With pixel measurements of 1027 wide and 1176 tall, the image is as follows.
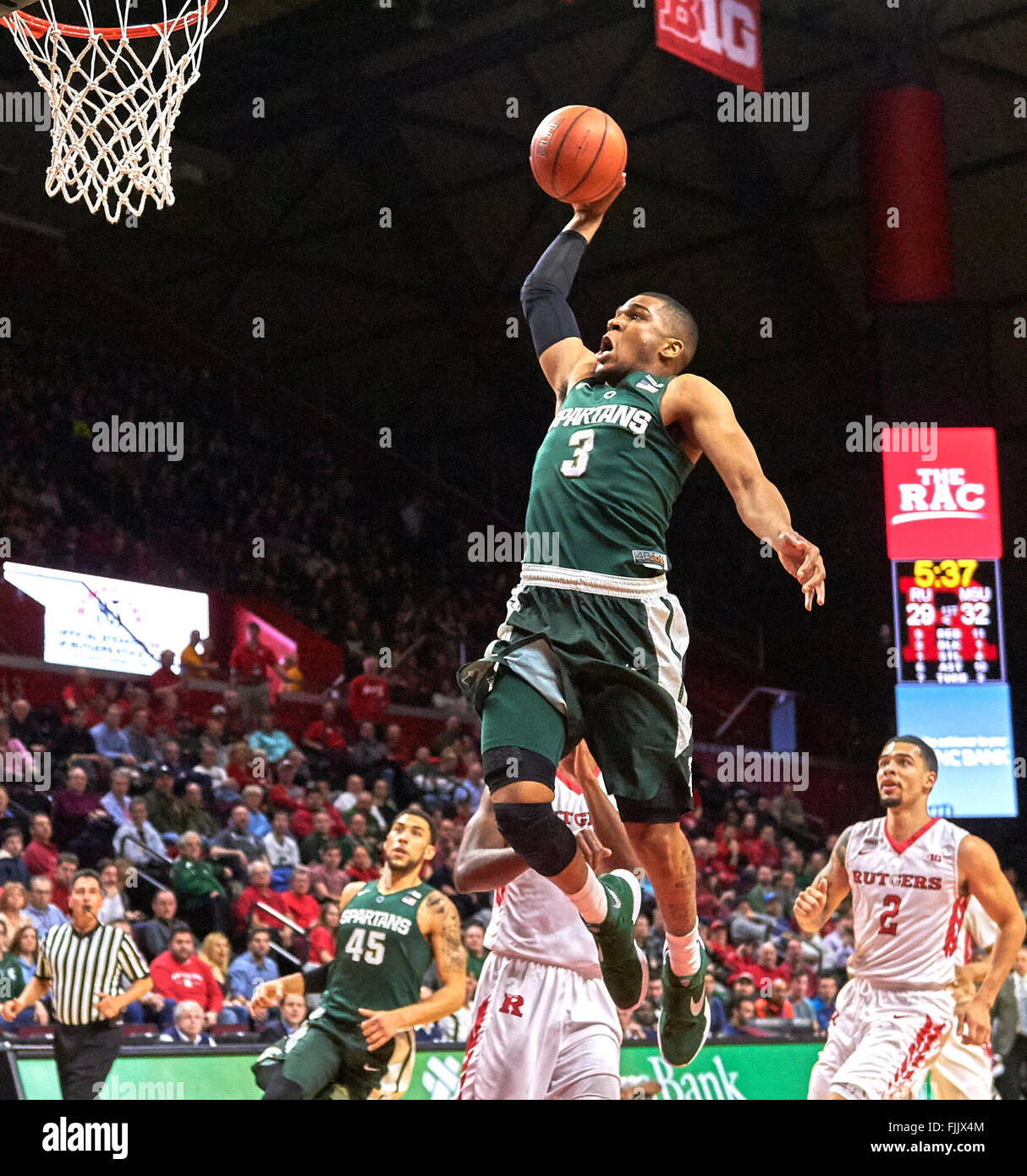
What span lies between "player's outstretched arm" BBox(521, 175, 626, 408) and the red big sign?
11534 millimetres

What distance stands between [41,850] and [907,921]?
5926mm

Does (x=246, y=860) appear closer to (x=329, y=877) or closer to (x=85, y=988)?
(x=329, y=877)

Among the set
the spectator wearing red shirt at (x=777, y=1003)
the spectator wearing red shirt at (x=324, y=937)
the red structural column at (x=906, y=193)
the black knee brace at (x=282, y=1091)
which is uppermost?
the red structural column at (x=906, y=193)

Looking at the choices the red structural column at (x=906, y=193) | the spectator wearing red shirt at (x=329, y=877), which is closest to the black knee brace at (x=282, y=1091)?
the spectator wearing red shirt at (x=329, y=877)

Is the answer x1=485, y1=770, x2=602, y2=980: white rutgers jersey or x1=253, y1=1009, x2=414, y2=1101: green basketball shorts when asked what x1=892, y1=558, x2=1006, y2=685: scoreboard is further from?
x1=485, y1=770, x2=602, y2=980: white rutgers jersey

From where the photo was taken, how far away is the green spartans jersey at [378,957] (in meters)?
6.77

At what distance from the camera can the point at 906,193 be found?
17062 millimetres

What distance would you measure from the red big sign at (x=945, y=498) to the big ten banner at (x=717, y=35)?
4.35m

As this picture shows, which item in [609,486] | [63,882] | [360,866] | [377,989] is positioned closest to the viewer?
[609,486]

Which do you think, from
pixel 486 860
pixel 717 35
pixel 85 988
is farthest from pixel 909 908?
pixel 717 35

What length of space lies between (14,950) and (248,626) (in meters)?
7.34

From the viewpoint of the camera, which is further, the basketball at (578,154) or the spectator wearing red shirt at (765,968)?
the spectator wearing red shirt at (765,968)

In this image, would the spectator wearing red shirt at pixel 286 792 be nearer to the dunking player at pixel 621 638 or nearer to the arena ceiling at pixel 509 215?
the dunking player at pixel 621 638

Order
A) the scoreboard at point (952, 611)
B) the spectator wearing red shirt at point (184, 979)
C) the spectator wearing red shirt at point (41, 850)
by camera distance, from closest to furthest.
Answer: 1. the spectator wearing red shirt at point (184, 979)
2. the spectator wearing red shirt at point (41, 850)
3. the scoreboard at point (952, 611)
